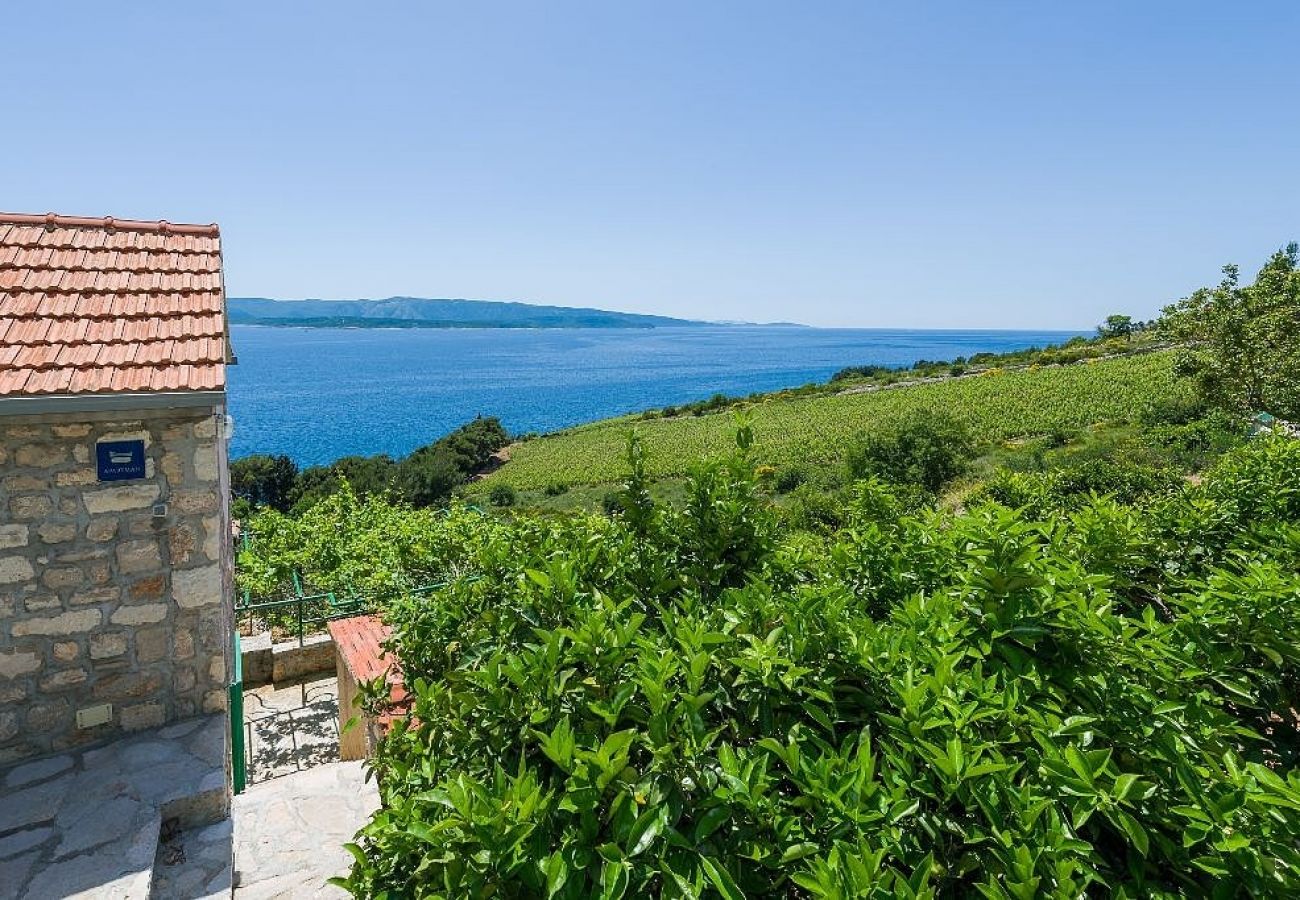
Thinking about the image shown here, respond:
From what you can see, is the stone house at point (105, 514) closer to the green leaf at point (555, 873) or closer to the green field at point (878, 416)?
the green leaf at point (555, 873)

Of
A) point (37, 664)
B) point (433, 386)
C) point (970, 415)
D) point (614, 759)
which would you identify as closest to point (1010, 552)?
point (614, 759)

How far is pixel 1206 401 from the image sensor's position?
21.7 meters

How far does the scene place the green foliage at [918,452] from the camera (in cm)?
2245

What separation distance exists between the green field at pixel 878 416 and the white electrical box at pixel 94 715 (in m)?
20.2

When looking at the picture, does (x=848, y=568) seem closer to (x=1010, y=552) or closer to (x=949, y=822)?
(x=1010, y=552)

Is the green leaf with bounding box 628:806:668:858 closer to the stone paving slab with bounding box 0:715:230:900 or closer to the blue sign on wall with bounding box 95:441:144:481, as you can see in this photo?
the stone paving slab with bounding box 0:715:230:900

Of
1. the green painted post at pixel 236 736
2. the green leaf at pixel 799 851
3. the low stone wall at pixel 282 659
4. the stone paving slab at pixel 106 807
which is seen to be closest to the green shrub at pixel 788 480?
the low stone wall at pixel 282 659

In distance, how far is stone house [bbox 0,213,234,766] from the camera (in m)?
4.42

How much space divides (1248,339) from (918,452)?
360 inches

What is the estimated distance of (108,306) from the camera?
5.14m

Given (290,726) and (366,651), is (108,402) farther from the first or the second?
(290,726)

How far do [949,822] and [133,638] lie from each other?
539 cm

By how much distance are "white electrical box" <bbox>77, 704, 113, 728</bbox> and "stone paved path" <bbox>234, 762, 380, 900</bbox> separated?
110 cm

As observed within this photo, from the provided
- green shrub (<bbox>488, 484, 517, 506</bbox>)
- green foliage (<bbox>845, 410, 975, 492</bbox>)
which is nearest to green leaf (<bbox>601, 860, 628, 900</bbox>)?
green foliage (<bbox>845, 410, 975, 492</bbox>)
